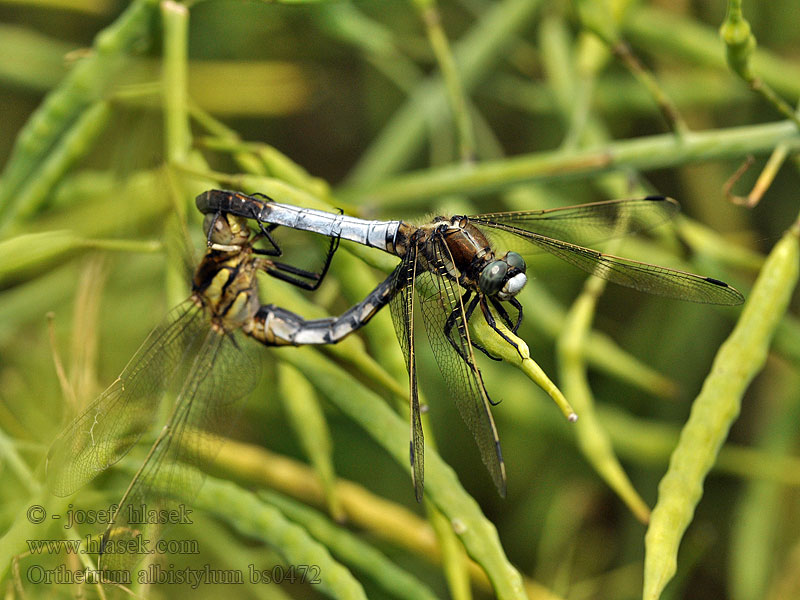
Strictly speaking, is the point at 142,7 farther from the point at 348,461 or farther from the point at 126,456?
the point at 348,461

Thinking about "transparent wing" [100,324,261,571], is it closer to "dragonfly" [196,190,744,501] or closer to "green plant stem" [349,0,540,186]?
"dragonfly" [196,190,744,501]

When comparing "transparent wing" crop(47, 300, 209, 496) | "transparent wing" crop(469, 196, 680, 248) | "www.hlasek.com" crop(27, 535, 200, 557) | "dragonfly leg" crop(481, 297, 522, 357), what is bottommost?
"www.hlasek.com" crop(27, 535, 200, 557)

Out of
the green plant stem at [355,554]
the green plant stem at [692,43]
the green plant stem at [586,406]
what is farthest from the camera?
the green plant stem at [692,43]

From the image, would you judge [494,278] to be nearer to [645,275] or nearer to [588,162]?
[645,275]

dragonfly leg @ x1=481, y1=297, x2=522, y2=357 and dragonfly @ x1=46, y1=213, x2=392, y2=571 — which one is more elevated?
dragonfly leg @ x1=481, y1=297, x2=522, y2=357

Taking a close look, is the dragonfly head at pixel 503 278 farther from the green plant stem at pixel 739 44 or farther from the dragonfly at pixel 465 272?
the green plant stem at pixel 739 44

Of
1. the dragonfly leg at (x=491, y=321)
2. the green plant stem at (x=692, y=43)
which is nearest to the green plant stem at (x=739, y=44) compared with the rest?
the dragonfly leg at (x=491, y=321)

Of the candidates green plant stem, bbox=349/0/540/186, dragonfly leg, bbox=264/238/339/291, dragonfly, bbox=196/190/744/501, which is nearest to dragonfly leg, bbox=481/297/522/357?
dragonfly, bbox=196/190/744/501

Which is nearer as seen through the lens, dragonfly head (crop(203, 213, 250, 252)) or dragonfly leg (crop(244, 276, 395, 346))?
dragonfly leg (crop(244, 276, 395, 346))

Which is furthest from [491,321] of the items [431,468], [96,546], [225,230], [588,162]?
[96,546]
